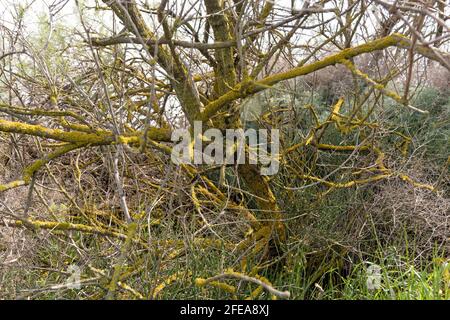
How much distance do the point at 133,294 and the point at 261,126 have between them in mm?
1836

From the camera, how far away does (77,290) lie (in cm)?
335

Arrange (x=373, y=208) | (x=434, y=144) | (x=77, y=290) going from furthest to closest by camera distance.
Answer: (x=434, y=144), (x=373, y=208), (x=77, y=290)

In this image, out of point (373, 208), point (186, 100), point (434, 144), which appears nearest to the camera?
point (186, 100)

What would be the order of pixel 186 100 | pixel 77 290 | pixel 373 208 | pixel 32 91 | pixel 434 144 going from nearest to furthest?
pixel 186 100
pixel 77 290
pixel 32 91
pixel 373 208
pixel 434 144

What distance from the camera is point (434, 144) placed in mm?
5328

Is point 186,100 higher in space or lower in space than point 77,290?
higher

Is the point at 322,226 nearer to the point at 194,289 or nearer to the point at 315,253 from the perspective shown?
the point at 315,253
